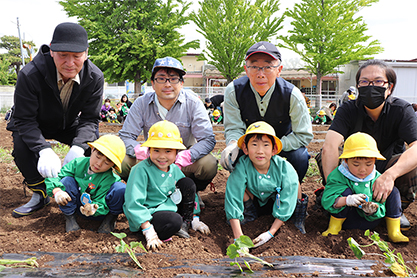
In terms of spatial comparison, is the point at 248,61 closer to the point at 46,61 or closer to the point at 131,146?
the point at 131,146

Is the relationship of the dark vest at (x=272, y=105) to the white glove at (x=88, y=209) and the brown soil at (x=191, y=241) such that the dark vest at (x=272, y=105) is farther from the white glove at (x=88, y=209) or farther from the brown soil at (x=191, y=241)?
the white glove at (x=88, y=209)

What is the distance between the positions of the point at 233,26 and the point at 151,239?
1739 cm

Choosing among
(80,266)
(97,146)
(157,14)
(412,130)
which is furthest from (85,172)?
(157,14)

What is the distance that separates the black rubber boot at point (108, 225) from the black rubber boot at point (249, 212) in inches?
42.0

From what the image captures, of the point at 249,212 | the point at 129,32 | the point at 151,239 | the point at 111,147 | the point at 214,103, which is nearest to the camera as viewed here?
the point at 151,239

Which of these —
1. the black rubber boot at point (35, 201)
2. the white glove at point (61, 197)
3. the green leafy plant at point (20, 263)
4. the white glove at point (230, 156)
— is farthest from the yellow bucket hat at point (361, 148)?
the black rubber boot at point (35, 201)

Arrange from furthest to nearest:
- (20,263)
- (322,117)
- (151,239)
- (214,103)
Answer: (214,103) < (322,117) < (151,239) < (20,263)

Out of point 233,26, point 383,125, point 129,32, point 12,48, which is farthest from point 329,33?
point 12,48

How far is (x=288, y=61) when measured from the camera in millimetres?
25922

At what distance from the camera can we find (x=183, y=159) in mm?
2729

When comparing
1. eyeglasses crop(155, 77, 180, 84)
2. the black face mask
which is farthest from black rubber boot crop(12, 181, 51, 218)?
the black face mask

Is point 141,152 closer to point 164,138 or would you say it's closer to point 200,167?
point 164,138

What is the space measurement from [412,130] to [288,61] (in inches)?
970

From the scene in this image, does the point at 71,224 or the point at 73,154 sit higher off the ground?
the point at 73,154
